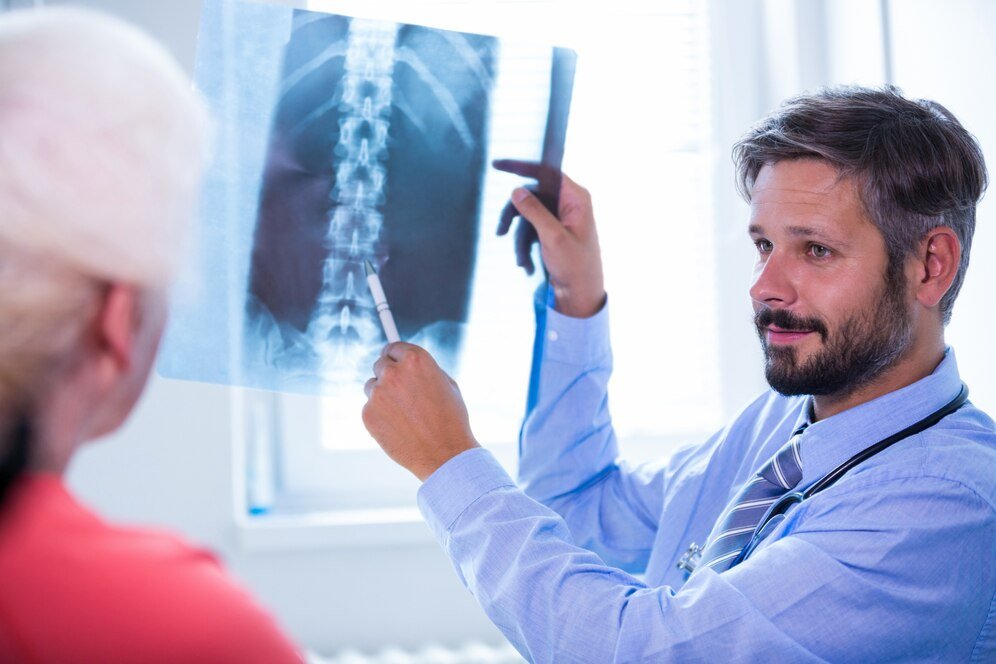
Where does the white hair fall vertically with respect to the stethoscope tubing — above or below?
above

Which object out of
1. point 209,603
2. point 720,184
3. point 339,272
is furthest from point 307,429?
point 209,603

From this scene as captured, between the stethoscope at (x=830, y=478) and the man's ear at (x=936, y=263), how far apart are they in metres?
0.14

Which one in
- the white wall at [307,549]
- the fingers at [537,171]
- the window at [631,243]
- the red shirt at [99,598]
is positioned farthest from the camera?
the window at [631,243]

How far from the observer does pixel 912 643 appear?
102cm

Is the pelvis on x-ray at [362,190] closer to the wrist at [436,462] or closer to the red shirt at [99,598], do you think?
the wrist at [436,462]

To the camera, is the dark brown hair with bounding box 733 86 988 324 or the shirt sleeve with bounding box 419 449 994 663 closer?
the shirt sleeve with bounding box 419 449 994 663

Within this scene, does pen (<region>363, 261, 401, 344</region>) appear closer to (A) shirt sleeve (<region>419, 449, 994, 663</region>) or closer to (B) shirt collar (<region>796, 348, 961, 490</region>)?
(A) shirt sleeve (<region>419, 449, 994, 663</region>)

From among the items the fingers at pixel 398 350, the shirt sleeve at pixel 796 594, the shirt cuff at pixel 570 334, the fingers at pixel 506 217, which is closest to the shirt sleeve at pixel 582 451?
the shirt cuff at pixel 570 334

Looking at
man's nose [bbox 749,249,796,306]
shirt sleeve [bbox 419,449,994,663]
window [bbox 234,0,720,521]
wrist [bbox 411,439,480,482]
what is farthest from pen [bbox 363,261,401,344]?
window [bbox 234,0,720,521]

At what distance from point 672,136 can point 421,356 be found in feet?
3.61

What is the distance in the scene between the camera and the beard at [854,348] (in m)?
A: 1.17

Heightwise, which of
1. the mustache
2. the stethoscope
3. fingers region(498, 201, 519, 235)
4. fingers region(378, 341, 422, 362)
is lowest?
the stethoscope

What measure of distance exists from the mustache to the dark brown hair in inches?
4.6

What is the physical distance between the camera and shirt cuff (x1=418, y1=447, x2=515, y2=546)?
113 centimetres
